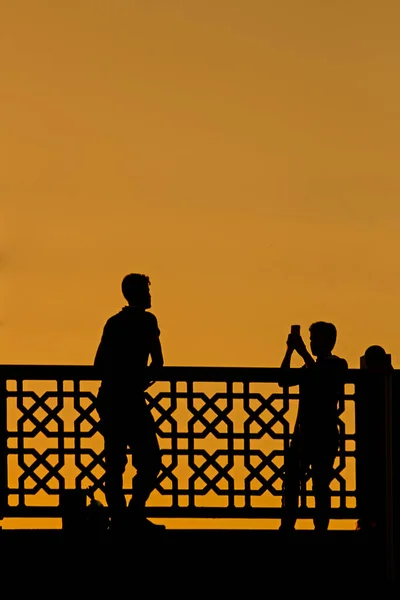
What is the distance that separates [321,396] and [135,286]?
1655mm

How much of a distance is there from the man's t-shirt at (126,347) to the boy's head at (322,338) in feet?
3.72

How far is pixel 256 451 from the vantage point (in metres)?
13.9

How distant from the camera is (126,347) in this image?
13.2 m

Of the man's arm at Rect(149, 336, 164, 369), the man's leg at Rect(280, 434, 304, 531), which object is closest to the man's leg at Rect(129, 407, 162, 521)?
the man's arm at Rect(149, 336, 164, 369)

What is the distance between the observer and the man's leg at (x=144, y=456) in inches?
523

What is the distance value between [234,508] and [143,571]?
1365mm

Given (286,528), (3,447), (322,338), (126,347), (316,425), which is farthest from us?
(3,447)

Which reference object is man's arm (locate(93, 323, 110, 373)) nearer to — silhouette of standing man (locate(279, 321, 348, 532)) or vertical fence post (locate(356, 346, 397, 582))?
silhouette of standing man (locate(279, 321, 348, 532))

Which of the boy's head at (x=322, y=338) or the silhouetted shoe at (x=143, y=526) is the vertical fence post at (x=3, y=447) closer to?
the silhouetted shoe at (x=143, y=526)

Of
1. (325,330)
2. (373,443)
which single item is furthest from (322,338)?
(373,443)

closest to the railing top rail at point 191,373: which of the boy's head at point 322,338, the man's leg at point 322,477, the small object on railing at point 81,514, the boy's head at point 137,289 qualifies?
the boy's head at point 322,338

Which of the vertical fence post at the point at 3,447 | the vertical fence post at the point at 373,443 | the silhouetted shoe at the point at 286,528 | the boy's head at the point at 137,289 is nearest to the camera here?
the boy's head at the point at 137,289

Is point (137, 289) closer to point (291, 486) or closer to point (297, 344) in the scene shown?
point (297, 344)

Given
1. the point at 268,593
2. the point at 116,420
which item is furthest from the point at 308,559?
the point at 116,420
